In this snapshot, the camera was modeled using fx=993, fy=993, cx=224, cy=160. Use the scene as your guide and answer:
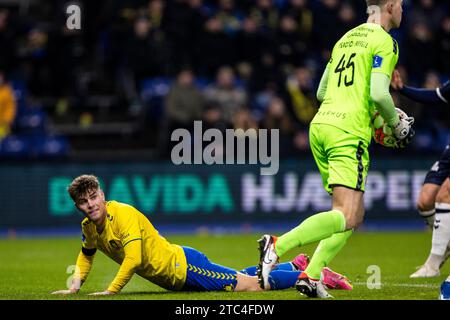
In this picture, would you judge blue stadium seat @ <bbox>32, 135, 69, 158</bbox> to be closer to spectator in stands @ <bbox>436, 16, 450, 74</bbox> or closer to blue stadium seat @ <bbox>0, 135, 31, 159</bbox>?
blue stadium seat @ <bbox>0, 135, 31, 159</bbox>

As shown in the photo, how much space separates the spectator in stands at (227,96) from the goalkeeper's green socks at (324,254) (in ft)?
35.3

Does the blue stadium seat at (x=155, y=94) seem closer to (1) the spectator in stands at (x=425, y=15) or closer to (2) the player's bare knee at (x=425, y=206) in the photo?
(1) the spectator in stands at (x=425, y=15)

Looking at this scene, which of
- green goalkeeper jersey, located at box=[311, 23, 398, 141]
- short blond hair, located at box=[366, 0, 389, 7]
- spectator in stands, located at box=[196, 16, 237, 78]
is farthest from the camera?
spectator in stands, located at box=[196, 16, 237, 78]

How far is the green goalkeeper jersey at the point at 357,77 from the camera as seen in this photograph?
7812 millimetres

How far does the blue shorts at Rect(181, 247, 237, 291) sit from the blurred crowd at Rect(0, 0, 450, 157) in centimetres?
970

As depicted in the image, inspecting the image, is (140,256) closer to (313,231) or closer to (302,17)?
(313,231)

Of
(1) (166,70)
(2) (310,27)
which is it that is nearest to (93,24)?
(1) (166,70)

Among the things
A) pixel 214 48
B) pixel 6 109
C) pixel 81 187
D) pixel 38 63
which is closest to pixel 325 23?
pixel 214 48

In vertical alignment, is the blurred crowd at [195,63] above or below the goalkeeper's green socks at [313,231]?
above

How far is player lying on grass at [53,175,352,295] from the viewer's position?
26.1 feet

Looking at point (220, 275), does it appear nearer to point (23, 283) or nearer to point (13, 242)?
point (23, 283)

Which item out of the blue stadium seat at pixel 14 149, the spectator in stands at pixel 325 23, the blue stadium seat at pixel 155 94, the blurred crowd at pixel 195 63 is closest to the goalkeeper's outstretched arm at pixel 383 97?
the blurred crowd at pixel 195 63

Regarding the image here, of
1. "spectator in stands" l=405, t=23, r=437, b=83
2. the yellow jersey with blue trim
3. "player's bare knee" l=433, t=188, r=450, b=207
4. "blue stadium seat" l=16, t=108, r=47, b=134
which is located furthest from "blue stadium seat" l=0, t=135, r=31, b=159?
the yellow jersey with blue trim
